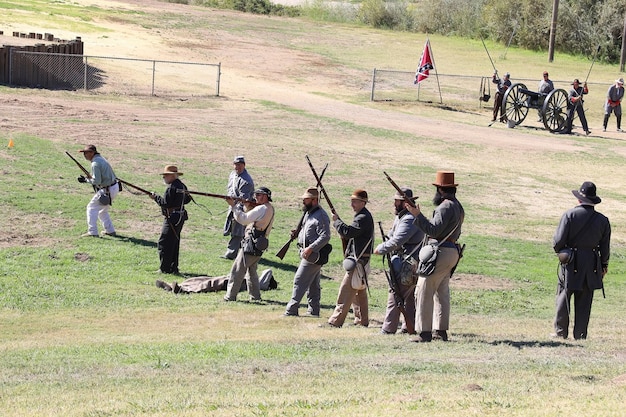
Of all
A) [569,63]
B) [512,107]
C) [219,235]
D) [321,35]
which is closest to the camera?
[219,235]

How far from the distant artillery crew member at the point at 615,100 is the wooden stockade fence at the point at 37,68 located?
60.3ft

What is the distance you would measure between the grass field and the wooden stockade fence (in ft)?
4.66

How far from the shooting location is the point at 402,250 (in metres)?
12.2

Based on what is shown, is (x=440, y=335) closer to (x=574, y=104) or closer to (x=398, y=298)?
(x=398, y=298)

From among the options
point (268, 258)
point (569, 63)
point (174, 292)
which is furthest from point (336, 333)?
point (569, 63)

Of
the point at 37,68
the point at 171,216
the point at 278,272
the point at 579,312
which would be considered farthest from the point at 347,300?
the point at 37,68

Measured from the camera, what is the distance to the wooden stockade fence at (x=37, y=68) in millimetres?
32719

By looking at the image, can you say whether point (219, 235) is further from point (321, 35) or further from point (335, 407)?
point (321, 35)

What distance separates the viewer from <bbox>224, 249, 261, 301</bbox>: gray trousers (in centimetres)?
1412

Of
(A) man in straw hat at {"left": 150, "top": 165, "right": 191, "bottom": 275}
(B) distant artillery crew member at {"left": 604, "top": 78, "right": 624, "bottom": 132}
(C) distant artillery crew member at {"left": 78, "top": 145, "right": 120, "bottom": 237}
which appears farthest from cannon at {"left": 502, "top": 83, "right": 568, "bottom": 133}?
(A) man in straw hat at {"left": 150, "top": 165, "right": 191, "bottom": 275}

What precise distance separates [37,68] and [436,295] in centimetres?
2485

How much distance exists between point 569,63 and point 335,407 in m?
48.3

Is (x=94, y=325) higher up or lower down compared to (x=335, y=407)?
lower down

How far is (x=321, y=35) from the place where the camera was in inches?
2279
